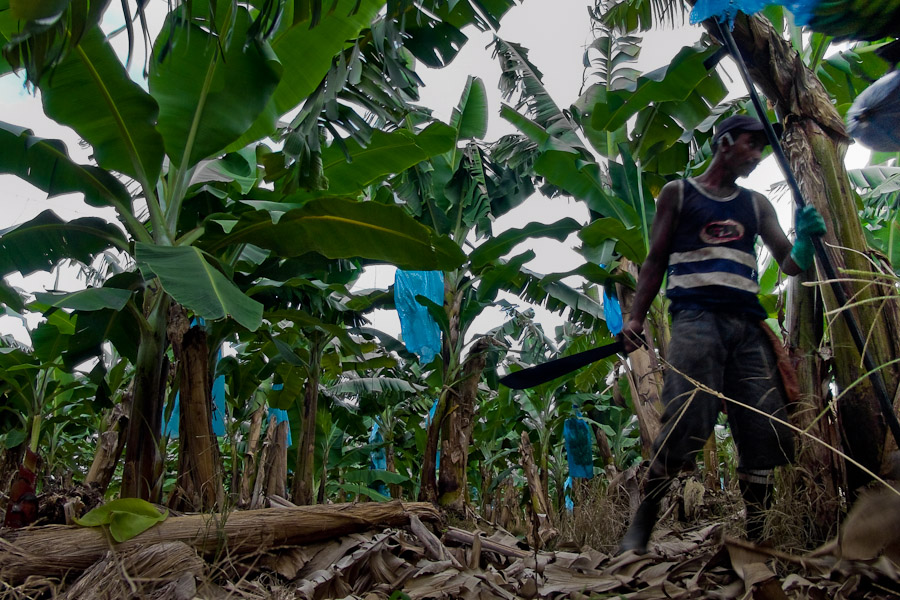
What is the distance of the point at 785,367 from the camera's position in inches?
86.3

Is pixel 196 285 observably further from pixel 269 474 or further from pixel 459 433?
pixel 459 433

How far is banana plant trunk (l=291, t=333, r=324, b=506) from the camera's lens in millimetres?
5502

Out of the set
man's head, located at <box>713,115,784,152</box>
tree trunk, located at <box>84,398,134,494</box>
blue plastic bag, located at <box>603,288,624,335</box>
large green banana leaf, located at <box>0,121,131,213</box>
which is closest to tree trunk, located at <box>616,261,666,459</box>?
blue plastic bag, located at <box>603,288,624,335</box>

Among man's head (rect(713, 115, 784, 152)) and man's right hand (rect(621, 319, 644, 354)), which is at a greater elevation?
man's head (rect(713, 115, 784, 152))

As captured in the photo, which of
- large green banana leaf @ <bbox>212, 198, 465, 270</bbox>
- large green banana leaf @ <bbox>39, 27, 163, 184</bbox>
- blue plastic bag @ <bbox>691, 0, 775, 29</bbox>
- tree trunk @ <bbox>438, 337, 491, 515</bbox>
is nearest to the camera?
blue plastic bag @ <bbox>691, 0, 775, 29</bbox>

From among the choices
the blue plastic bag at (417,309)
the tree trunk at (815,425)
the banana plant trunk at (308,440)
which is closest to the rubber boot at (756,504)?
the tree trunk at (815,425)

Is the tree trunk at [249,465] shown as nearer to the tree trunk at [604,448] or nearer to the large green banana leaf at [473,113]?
the large green banana leaf at [473,113]

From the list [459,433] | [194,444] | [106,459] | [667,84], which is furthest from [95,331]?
[667,84]

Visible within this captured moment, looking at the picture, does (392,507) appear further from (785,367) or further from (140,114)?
(140,114)

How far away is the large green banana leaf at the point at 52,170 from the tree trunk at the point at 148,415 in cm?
61

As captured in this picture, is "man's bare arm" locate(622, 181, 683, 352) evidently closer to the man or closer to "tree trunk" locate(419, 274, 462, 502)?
the man

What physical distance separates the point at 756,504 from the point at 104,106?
3.27m

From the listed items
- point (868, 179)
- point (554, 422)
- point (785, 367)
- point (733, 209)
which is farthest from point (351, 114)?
point (554, 422)

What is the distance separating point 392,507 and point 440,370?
2746mm
